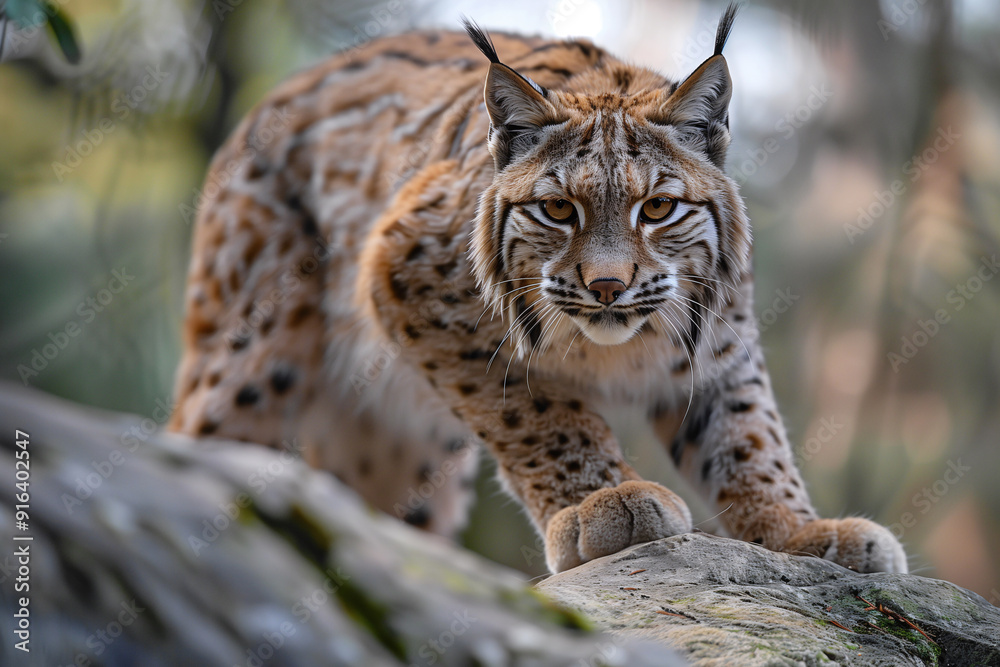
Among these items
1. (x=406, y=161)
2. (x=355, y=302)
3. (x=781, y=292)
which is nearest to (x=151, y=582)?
(x=355, y=302)

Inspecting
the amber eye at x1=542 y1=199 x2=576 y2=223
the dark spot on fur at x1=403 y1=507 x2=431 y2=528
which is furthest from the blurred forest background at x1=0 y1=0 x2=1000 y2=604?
the amber eye at x1=542 y1=199 x2=576 y2=223

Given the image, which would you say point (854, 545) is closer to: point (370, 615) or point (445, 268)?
point (445, 268)

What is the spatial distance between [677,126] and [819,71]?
494cm

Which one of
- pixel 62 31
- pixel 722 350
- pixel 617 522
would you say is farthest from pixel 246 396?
pixel 722 350

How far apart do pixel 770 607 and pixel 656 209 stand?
1275 mm

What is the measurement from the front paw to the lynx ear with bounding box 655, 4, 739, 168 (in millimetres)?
1163

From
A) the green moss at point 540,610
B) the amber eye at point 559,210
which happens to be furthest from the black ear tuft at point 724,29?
the green moss at point 540,610

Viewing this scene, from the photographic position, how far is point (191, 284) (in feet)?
13.4

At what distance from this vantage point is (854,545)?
8.93 ft

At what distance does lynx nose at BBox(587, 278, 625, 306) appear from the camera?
2.52 meters

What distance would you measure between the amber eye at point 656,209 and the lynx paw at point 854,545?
1143mm

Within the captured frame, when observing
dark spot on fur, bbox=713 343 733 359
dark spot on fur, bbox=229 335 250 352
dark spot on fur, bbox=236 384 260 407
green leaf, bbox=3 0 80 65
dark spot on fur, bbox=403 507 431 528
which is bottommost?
dark spot on fur, bbox=403 507 431 528

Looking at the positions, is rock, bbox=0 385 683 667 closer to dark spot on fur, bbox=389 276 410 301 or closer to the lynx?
the lynx

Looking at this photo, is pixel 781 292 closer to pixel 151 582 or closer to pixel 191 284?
pixel 191 284
